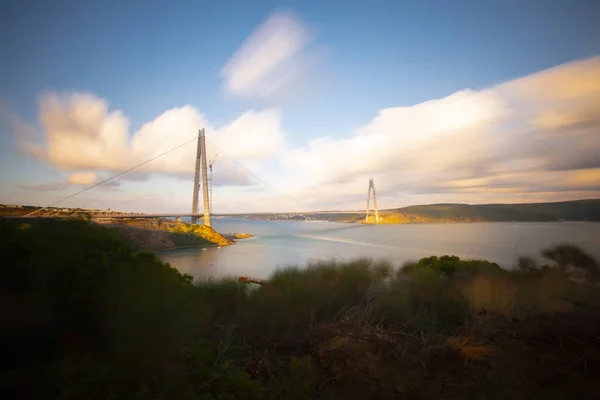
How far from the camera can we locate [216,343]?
123 inches

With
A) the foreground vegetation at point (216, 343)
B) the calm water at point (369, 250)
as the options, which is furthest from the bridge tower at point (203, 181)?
the foreground vegetation at point (216, 343)

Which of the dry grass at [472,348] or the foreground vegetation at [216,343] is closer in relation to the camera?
the foreground vegetation at [216,343]

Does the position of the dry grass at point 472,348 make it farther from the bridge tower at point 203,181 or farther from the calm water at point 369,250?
the bridge tower at point 203,181

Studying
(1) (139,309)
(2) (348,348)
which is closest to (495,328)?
(2) (348,348)

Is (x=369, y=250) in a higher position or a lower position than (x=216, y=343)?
lower

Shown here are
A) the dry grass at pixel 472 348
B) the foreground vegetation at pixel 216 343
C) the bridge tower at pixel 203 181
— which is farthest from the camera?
the bridge tower at pixel 203 181

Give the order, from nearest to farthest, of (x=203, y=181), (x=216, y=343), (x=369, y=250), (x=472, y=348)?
(x=472, y=348) → (x=216, y=343) → (x=369, y=250) → (x=203, y=181)

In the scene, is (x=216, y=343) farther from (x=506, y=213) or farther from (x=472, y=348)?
(x=506, y=213)

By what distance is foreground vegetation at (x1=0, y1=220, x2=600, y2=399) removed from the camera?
1.92 m

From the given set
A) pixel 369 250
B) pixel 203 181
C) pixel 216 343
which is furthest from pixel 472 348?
pixel 203 181

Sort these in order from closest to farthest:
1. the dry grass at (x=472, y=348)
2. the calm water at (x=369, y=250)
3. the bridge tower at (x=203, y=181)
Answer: the dry grass at (x=472, y=348) → the calm water at (x=369, y=250) → the bridge tower at (x=203, y=181)

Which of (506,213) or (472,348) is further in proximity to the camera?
(506,213)

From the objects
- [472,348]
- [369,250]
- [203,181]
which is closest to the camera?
[472,348]

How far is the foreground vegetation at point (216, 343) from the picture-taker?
75.5 inches
